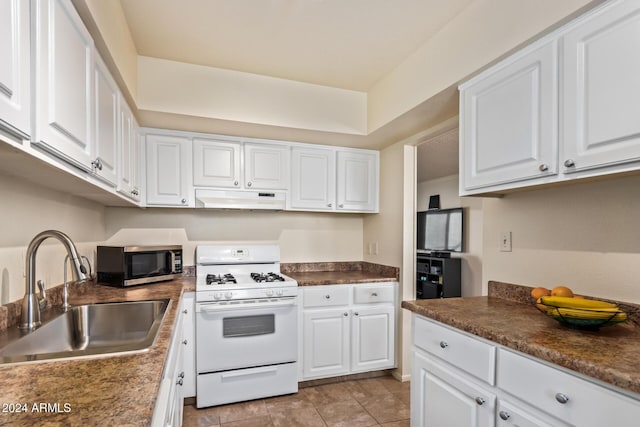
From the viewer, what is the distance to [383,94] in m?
2.65

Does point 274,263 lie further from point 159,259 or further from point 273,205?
point 159,259

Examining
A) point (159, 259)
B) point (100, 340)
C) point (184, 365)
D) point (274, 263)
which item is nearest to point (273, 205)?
point (274, 263)

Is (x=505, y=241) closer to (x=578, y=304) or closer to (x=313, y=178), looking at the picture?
(x=578, y=304)

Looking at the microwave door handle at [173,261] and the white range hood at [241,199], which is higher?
the white range hood at [241,199]

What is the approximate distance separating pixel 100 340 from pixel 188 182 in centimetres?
142

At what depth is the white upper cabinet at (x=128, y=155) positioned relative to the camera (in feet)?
6.42

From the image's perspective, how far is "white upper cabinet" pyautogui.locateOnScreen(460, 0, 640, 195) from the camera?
118 cm

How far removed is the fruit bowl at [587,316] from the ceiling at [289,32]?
1562 millimetres

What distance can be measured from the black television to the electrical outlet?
3.46m

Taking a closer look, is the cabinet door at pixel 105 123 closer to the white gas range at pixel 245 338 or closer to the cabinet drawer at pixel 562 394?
the white gas range at pixel 245 338

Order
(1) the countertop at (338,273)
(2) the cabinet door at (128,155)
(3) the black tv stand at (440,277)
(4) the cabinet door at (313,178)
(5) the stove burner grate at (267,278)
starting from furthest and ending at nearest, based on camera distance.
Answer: (3) the black tv stand at (440,277) < (4) the cabinet door at (313,178) < (1) the countertop at (338,273) < (5) the stove burner grate at (267,278) < (2) the cabinet door at (128,155)

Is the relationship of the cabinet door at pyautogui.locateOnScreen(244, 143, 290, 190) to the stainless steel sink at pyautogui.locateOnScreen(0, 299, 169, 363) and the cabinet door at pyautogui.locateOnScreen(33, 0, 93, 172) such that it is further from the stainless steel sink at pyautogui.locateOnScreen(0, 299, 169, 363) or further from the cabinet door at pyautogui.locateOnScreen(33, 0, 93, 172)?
the cabinet door at pyautogui.locateOnScreen(33, 0, 93, 172)

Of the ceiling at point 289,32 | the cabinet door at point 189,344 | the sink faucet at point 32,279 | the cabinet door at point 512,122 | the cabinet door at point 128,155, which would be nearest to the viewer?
the sink faucet at point 32,279

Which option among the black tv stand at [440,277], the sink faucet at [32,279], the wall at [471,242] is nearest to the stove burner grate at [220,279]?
the sink faucet at [32,279]
